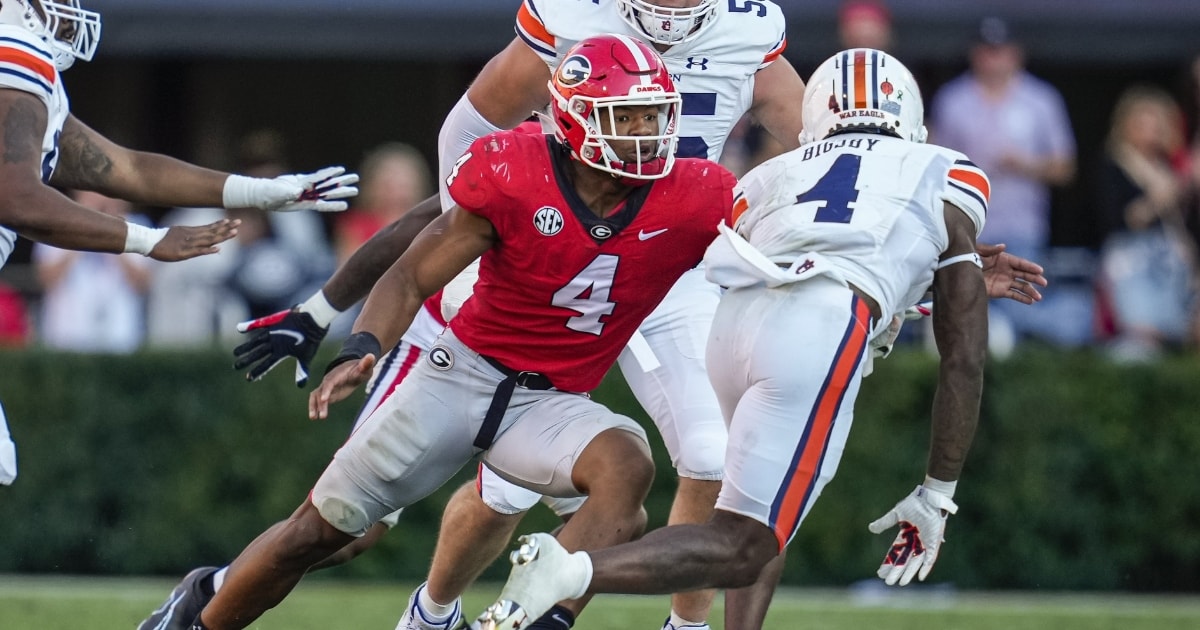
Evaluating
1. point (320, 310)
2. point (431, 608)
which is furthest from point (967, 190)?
point (431, 608)

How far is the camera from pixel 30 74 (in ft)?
18.3

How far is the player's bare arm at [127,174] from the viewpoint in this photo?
607 centimetres

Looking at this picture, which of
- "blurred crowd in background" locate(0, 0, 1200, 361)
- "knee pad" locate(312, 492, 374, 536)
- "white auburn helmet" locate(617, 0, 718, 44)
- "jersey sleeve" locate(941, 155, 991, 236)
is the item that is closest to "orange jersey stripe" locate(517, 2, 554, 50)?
"white auburn helmet" locate(617, 0, 718, 44)

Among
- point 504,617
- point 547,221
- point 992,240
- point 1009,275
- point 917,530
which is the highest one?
point 547,221

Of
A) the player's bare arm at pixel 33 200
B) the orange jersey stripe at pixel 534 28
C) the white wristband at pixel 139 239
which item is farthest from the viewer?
the orange jersey stripe at pixel 534 28

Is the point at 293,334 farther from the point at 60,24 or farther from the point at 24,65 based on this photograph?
the point at 60,24

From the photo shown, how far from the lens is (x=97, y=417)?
9641 millimetres

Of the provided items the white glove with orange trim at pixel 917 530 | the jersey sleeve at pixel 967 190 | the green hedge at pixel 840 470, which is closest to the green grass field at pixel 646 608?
the green hedge at pixel 840 470

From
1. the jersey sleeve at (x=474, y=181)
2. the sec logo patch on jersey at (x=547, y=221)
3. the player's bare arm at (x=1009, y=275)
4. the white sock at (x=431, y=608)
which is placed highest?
the jersey sleeve at (x=474, y=181)

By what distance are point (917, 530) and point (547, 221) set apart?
4.79 feet

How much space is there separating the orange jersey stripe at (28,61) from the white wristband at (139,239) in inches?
21.2

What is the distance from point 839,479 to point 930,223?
14.0 feet

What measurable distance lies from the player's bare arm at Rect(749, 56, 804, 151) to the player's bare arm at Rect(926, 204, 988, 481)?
1.06 metres

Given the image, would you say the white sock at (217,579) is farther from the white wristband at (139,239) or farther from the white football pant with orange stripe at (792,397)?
the white football pant with orange stripe at (792,397)
